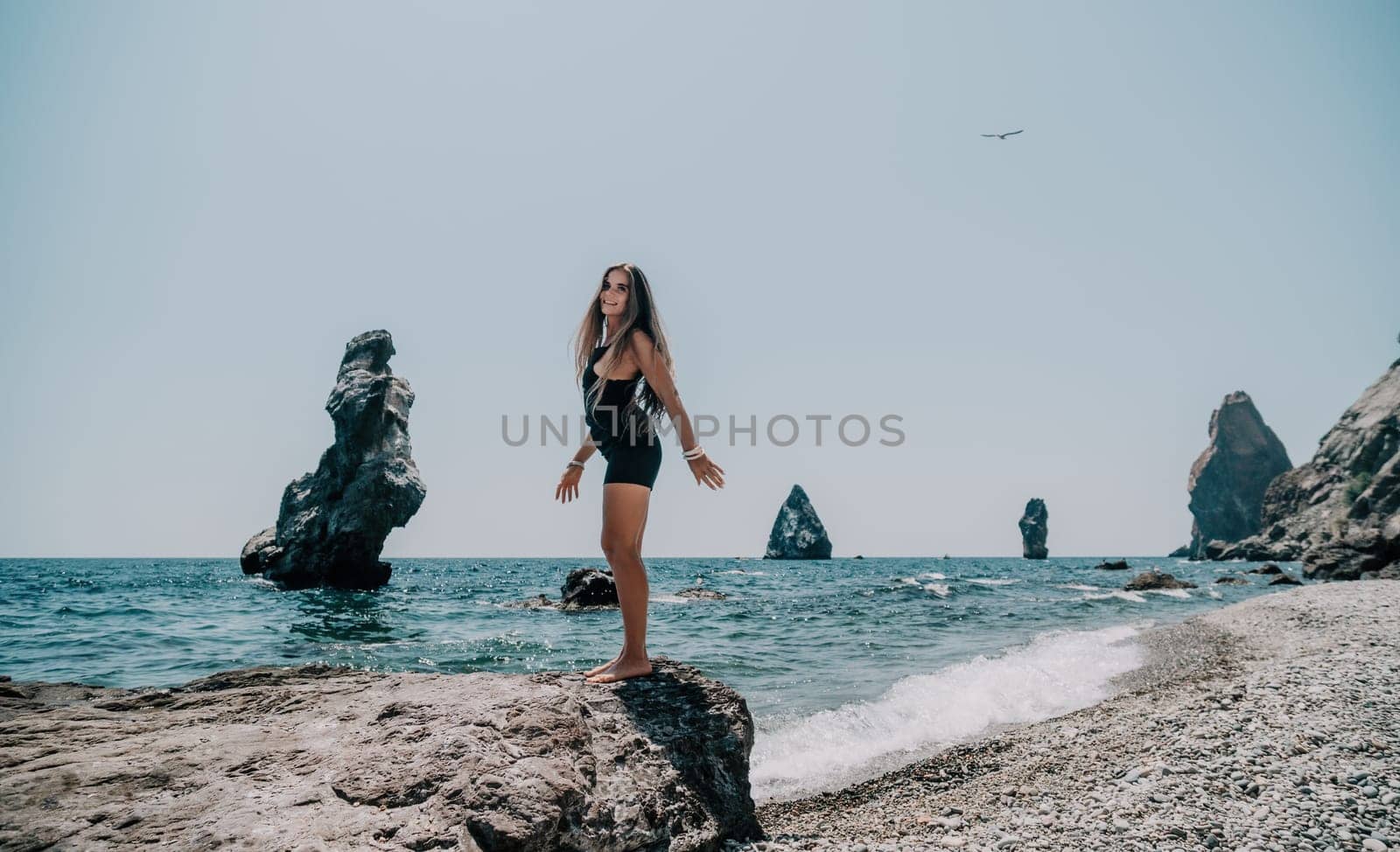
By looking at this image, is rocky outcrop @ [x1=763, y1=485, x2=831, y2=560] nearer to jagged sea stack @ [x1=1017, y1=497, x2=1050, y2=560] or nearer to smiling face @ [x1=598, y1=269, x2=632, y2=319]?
jagged sea stack @ [x1=1017, y1=497, x2=1050, y2=560]

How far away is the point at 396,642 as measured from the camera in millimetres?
14977

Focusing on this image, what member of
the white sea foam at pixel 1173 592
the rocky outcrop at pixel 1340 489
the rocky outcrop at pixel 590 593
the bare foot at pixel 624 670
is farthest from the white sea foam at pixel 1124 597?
the bare foot at pixel 624 670

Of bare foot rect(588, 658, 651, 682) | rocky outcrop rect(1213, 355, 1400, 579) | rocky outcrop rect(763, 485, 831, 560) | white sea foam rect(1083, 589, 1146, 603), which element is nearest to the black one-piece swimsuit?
bare foot rect(588, 658, 651, 682)

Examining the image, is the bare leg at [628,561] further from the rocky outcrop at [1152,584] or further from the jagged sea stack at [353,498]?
the rocky outcrop at [1152,584]

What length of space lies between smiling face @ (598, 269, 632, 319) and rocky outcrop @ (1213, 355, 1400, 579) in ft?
143

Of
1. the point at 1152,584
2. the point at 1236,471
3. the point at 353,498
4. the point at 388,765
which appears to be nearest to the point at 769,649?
the point at 388,765

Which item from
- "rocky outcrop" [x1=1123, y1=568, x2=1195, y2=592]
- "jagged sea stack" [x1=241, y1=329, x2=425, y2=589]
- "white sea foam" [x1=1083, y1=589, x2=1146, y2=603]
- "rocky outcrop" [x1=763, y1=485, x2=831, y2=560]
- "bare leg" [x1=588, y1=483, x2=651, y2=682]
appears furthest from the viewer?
"rocky outcrop" [x1=763, y1=485, x2=831, y2=560]

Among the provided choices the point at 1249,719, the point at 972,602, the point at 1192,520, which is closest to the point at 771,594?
the point at 972,602

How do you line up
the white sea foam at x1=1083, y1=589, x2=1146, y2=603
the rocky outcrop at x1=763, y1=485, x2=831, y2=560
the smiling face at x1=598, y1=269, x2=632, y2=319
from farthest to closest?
→ the rocky outcrop at x1=763, y1=485, x2=831, y2=560, the white sea foam at x1=1083, y1=589, x2=1146, y2=603, the smiling face at x1=598, y1=269, x2=632, y2=319

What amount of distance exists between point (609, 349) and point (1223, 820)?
4.79 meters

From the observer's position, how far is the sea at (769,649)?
8328 mm

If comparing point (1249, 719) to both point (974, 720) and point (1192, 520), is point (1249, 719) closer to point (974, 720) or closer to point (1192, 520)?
point (974, 720)

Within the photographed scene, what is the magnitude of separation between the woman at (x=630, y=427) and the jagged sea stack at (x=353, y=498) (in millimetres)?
33485

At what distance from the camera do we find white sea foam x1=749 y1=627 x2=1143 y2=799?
22.8ft
